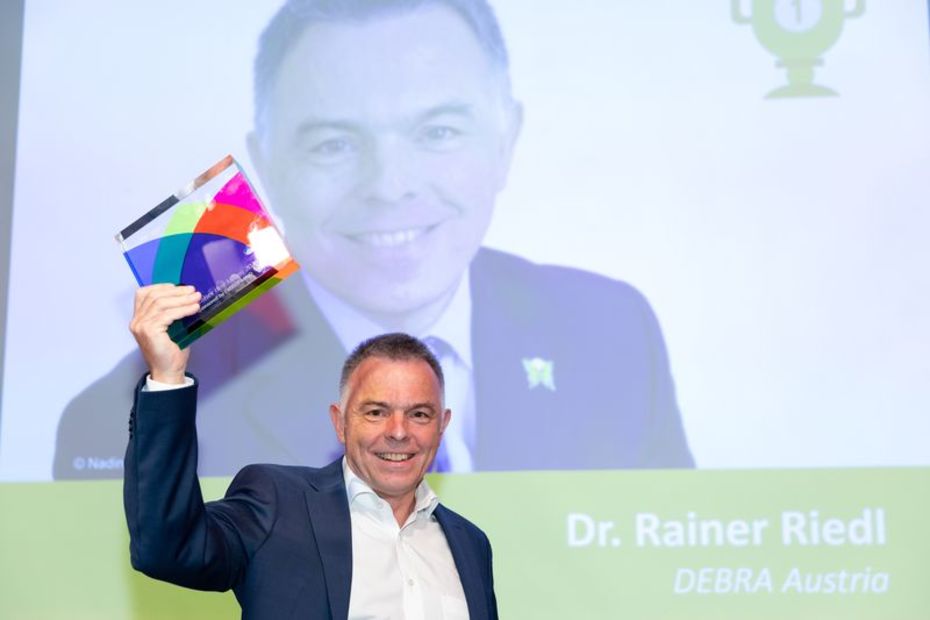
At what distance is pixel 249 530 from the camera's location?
1872 millimetres

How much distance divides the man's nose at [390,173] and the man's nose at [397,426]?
1.32m

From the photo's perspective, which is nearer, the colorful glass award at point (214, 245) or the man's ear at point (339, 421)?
the colorful glass award at point (214, 245)

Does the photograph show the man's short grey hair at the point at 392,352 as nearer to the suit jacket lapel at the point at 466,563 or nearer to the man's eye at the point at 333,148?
the suit jacket lapel at the point at 466,563

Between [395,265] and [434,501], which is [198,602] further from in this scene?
[434,501]

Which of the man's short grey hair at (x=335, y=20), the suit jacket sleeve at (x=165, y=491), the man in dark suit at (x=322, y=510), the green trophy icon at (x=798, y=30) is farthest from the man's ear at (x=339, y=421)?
the green trophy icon at (x=798, y=30)

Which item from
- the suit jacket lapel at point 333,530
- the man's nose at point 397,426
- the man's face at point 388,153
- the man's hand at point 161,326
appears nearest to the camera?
the man's hand at point 161,326

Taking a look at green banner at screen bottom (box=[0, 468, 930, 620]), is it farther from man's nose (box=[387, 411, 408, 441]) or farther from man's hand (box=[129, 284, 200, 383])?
man's hand (box=[129, 284, 200, 383])

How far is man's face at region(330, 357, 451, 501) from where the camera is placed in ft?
6.47

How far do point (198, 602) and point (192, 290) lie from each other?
162 centimetres

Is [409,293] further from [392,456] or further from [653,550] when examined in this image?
[392,456]

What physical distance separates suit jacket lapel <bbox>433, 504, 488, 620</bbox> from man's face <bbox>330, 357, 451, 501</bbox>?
0.15 metres

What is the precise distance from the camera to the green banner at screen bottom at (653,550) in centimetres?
304

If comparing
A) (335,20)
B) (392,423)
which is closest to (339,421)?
(392,423)

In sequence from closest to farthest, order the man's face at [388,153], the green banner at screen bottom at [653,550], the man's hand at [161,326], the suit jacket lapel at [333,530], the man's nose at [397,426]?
the man's hand at [161,326], the suit jacket lapel at [333,530], the man's nose at [397,426], the green banner at screen bottom at [653,550], the man's face at [388,153]
